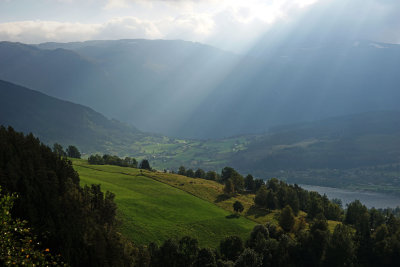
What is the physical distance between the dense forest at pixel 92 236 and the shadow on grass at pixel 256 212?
49.6 feet

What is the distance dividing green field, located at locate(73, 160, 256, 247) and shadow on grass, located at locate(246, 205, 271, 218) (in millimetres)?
10274

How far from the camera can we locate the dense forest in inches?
1410

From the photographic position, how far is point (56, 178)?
49.5 m

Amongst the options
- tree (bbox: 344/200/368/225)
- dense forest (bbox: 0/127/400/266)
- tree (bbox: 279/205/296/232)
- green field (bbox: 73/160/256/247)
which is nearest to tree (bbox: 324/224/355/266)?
dense forest (bbox: 0/127/400/266)

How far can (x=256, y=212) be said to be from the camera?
395ft

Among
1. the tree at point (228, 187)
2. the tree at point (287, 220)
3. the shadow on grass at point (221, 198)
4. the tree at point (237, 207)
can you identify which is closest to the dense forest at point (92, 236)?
the tree at point (287, 220)

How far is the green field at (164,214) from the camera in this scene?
Answer: 79625mm

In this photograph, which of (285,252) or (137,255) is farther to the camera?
(285,252)

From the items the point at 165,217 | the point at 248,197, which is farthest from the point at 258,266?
the point at 248,197

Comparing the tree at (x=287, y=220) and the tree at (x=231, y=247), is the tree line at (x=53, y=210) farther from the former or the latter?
the tree at (x=287, y=220)

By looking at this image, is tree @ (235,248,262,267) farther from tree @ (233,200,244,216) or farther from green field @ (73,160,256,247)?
tree @ (233,200,244,216)

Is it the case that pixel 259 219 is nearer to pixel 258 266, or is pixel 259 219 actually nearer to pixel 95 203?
pixel 258 266

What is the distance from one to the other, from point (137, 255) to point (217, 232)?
41.1 m

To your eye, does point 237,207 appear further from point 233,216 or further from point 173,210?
point 173,210
